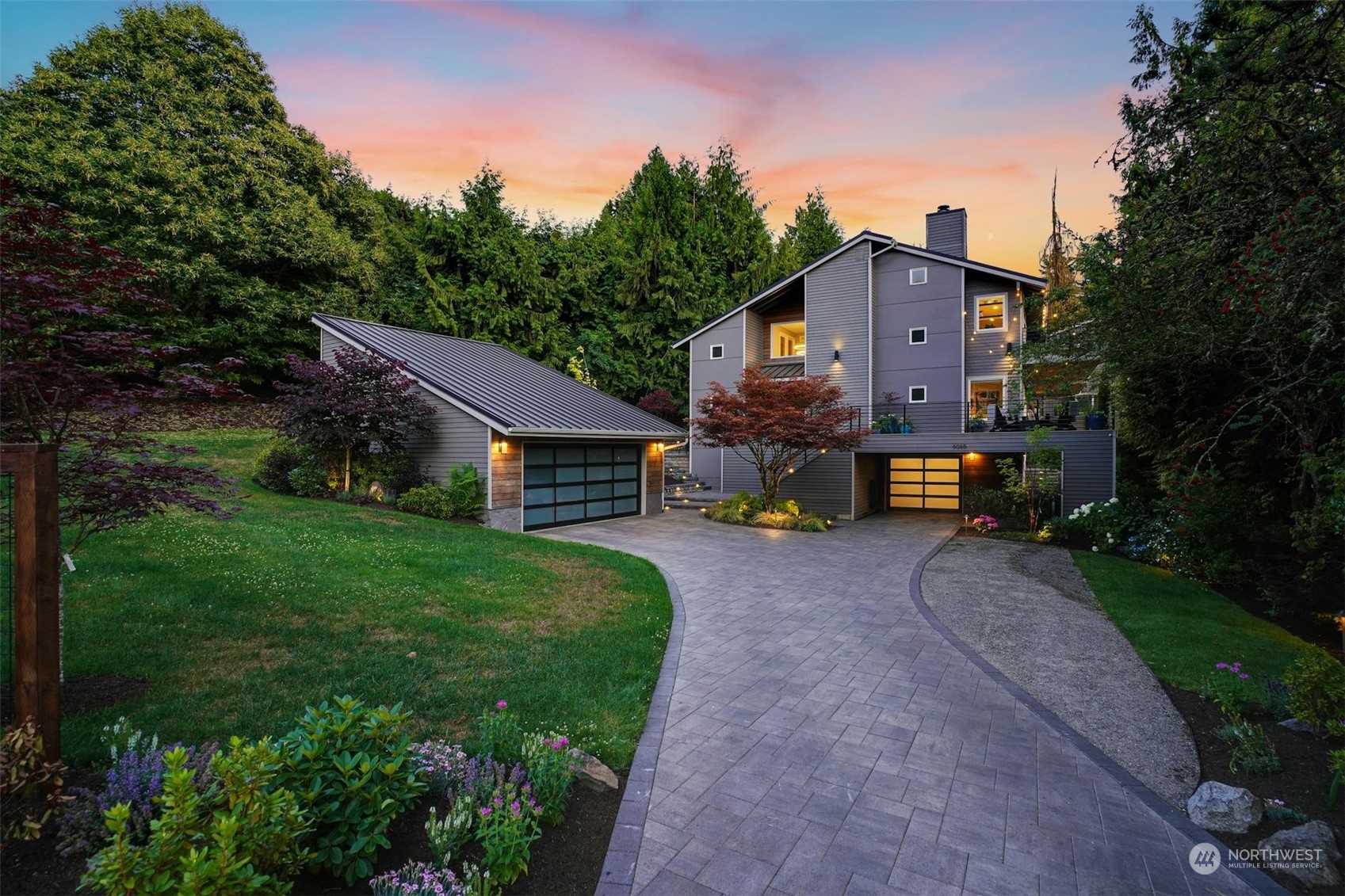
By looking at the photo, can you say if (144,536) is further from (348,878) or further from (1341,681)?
(1341,681)

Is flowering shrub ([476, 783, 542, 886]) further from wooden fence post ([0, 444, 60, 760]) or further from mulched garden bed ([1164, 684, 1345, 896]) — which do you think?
mulched garden bed ([1164, 684, 1345, 896])

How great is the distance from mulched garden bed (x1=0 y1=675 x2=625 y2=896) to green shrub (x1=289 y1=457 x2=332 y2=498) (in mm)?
11162

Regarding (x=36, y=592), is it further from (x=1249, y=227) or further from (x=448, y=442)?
(x=448, y=442)

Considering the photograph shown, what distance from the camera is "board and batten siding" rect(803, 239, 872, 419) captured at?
1808 cm

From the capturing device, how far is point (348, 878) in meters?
2.39

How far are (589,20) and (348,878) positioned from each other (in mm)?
9516

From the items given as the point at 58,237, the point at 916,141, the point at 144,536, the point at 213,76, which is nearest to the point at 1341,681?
the point at 58,237

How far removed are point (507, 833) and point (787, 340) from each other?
66.9 feet

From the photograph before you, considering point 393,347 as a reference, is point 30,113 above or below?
above

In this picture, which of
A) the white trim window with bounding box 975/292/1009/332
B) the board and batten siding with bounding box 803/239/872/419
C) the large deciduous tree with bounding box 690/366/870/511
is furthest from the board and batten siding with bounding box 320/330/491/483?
the white trim window with bounding box 975/292/1009/332

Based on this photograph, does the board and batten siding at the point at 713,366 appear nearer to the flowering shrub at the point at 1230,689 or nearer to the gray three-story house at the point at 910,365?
the gray three-story house at the point at 910,365

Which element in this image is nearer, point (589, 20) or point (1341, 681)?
point (1341, 681)

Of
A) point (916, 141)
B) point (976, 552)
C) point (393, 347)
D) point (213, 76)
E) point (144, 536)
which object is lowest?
point (976, 552)

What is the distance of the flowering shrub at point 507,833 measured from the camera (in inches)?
102
